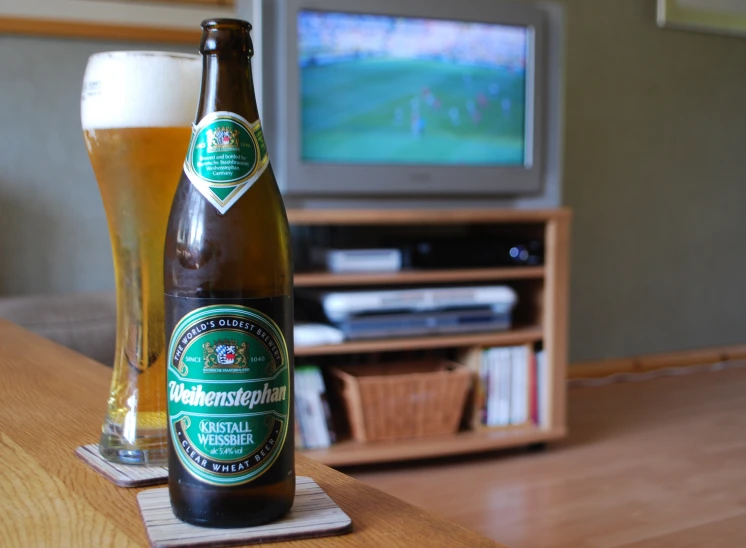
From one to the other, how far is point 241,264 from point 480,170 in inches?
75.8

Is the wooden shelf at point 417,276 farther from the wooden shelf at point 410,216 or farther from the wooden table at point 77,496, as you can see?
the wooden table at point 77,496

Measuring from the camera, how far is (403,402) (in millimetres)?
2111

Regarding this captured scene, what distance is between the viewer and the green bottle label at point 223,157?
15.5 inches

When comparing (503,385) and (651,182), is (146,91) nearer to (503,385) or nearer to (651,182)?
(503,385)

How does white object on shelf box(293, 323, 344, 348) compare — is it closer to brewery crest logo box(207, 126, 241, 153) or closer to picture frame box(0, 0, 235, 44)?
picture frame box(0, 0, 235, 44)

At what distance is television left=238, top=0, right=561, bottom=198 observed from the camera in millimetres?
2059

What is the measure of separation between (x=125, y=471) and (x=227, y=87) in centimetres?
22

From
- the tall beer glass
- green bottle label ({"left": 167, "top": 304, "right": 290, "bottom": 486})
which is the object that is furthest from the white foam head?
green bottle label ({"left": 167, "top": 304, "right": 290, "bottom": 486})

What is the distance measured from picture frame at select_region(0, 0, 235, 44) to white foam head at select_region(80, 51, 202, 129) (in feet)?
6.84

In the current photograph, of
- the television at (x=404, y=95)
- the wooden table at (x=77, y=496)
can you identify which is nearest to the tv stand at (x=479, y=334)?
the television at (x=404, y=95)

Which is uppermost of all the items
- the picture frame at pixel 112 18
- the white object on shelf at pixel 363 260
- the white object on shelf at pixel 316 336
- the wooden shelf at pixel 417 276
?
the picture frame at pixel 112 18

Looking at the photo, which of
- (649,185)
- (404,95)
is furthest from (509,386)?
(649,185)

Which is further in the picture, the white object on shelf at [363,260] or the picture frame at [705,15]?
the picture frame at [705,15]

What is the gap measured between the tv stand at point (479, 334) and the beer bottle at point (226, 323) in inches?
61.9
